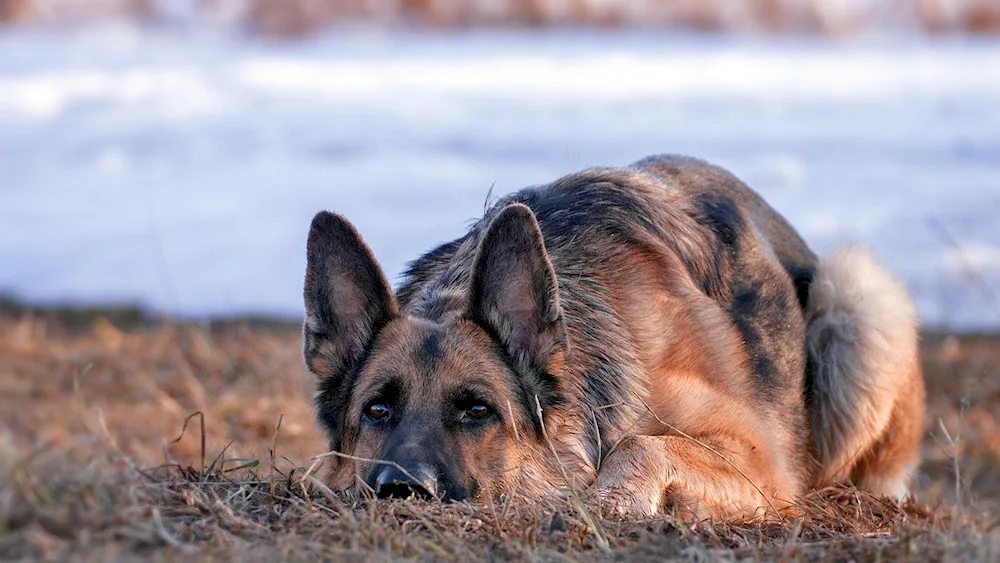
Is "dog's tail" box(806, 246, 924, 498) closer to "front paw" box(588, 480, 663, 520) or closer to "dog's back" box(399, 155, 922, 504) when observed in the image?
"dog's back" box(399, 155, 922, 504)

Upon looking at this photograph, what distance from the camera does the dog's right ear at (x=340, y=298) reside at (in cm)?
457

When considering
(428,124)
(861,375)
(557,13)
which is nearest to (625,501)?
(861,375)

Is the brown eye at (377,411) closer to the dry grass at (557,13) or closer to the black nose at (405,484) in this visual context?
the black nose at (405,484)

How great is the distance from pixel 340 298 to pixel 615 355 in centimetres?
116

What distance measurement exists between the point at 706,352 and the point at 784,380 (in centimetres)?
60

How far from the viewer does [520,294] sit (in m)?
4.48

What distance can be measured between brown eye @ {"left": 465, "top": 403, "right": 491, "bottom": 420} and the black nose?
354 mm

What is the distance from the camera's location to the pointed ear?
172 inches

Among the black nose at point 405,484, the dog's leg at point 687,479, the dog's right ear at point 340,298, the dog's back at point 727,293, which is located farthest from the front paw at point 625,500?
the dog's right ear at point 340,298

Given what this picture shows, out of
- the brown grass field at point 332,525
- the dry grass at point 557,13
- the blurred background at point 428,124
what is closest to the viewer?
the brown grass field at point 332,525

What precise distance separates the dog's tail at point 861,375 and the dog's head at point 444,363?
1894 millimetres

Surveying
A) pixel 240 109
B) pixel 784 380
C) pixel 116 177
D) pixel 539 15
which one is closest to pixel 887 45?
pixel 539 15

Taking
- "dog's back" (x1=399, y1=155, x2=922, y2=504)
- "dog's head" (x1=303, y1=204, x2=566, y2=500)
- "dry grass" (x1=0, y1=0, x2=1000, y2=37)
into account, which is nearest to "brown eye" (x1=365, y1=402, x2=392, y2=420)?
"dog's head" (x1=303, y1=204, x2=566, y2=500)

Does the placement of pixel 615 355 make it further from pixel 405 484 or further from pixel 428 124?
pixel 428 124
